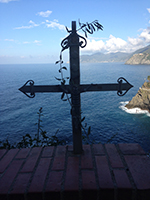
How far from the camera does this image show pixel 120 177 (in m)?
2.08

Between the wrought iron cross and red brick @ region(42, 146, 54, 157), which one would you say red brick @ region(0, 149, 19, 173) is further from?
the wrought iron cross

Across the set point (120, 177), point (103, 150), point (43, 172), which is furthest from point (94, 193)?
point (103, 150)

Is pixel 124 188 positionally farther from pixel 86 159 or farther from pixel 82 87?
pixel 82 87

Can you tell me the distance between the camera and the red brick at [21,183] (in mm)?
1901

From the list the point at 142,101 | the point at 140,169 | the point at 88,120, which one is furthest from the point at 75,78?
the point at 142,101

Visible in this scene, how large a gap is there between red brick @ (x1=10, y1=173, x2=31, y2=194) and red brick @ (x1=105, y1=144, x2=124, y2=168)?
118 centimetres

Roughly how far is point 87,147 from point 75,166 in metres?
0.59

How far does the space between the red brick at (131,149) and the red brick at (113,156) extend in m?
0.14

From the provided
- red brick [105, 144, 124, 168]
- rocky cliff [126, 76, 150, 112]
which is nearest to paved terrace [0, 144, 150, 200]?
red brick [105, 144, 124, 168]

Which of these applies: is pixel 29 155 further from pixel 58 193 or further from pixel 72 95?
pixel 72 95

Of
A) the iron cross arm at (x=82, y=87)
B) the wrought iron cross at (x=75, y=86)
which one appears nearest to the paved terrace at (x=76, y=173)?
the wrought iron cross at (x=75, y=86)

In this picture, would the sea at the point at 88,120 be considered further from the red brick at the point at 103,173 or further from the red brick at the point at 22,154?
the red brick at the point at 103,173

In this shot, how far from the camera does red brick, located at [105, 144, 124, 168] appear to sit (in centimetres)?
235

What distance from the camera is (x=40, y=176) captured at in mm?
2154
